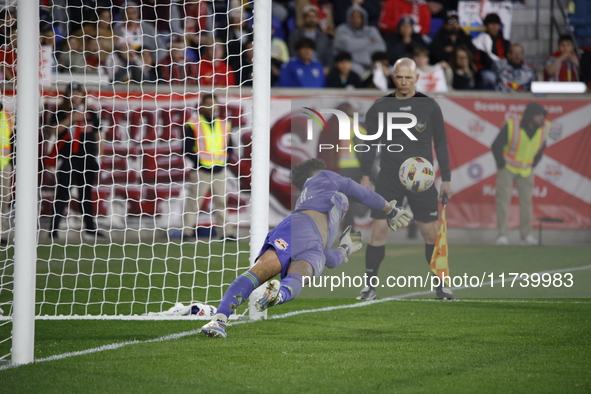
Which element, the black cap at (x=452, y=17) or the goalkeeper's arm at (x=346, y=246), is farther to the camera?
the black cap at (x=452, y=17)

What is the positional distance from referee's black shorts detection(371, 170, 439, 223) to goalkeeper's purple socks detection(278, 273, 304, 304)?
1.61 meters

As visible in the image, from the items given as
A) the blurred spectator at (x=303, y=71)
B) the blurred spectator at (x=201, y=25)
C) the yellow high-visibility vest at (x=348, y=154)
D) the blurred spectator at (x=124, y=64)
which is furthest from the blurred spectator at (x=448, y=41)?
the yellow high-visibility vest at (x=348, y=154)

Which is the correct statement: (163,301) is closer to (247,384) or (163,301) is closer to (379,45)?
(247,384)

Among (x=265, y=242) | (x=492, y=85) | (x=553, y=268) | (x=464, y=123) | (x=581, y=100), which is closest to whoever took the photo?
(x=265, y=242)

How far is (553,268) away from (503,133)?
1667 millimetres

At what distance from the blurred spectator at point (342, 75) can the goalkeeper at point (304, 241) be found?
7846 mm

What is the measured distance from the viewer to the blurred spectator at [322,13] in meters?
16.2

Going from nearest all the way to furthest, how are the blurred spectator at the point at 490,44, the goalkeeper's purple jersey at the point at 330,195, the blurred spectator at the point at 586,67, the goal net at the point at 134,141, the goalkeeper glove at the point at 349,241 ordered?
1. the goalkeeper's purple jersey at the point at 330,195
2. the goalkeeper glove at the point at 349,241
3. the goal net at the point at 134,141
4. the blurred spectator at the point at 586,67
5. the blurred spectator at the point at 490,44

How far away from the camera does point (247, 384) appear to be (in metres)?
4.24

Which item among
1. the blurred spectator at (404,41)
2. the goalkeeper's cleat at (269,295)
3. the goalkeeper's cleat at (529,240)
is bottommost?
the goalkeeper's cleat at (529,240)

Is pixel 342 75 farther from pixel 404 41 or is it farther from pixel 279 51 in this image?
pixel 404 41

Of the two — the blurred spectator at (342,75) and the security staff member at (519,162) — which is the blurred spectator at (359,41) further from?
the security staff member at (519,162)

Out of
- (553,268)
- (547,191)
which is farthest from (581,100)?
(553,268)

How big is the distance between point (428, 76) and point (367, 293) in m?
7.48
